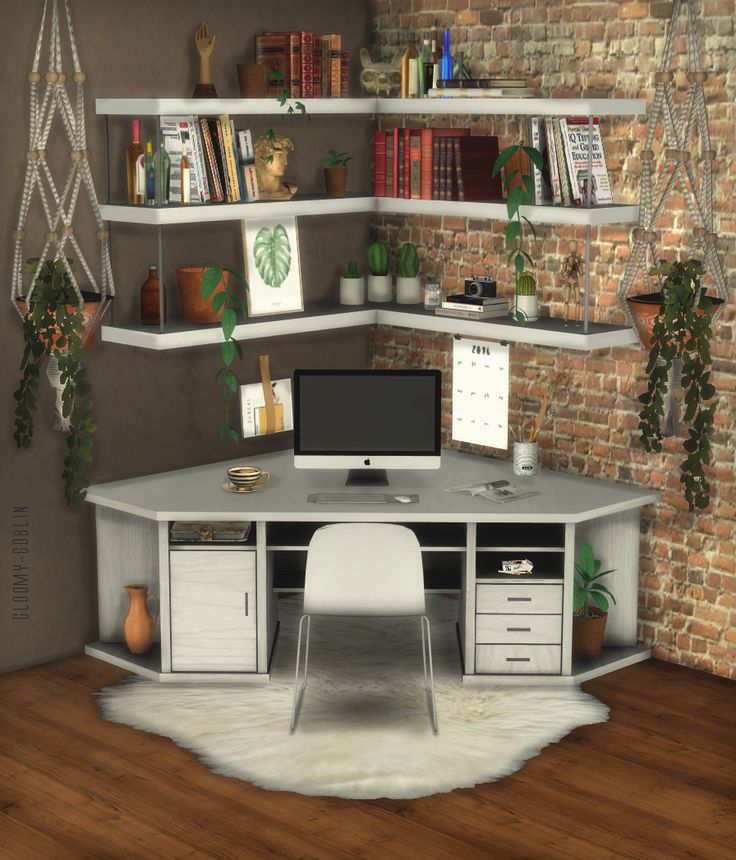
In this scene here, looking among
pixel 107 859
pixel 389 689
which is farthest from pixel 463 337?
pixel 107 859

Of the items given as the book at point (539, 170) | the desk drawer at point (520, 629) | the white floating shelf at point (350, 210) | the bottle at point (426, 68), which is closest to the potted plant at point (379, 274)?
the white floating shelf at point (350, 210)

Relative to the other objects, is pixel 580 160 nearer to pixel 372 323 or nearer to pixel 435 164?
pixel 435 164

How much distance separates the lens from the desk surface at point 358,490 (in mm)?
4926

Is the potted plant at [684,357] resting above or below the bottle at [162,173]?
below

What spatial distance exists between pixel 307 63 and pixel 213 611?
2.16 metres

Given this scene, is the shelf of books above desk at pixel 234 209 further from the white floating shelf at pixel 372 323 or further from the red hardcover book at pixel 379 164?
Answer: the white floating shelf at pixel 372 323

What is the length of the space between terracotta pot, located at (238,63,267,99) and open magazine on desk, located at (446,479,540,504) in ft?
5.57

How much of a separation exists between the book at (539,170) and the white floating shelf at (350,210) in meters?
0.09

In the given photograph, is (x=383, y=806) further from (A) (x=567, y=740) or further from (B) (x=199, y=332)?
(B) (x=199, y=332)

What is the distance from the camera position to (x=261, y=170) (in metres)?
5.39

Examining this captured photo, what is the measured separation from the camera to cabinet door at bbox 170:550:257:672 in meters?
5.00

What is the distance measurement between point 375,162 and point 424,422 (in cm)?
119

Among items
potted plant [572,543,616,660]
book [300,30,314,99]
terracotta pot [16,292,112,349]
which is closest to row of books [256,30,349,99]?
book [300,30,314,99]

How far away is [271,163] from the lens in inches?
211
